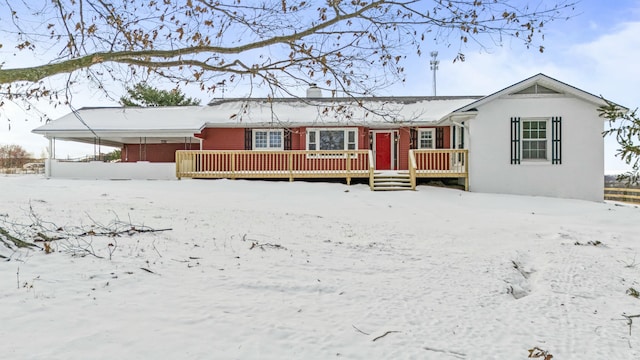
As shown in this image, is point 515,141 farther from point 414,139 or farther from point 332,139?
point 332,139

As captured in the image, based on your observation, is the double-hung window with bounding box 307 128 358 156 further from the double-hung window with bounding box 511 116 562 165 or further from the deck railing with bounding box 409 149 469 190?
the double-hung window with bounding box 511 116 562 165

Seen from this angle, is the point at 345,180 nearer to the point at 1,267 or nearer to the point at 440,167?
the point at 440,167

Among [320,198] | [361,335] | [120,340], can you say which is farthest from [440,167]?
[120,340]

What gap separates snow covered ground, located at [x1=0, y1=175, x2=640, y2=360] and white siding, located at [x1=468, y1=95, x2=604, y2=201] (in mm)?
6782

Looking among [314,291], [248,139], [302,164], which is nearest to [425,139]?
[302,164]

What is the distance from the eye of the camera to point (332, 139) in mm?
18484

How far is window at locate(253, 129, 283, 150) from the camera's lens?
1862cm

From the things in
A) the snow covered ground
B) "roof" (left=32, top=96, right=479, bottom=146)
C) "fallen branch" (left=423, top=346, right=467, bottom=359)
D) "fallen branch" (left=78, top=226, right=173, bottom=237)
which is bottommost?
"fallen branch" (left=423, top=346, right=467, bottom=359)

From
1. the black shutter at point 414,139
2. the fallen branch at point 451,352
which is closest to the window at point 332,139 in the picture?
the black shutter at point 414,139

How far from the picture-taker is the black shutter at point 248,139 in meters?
18.5

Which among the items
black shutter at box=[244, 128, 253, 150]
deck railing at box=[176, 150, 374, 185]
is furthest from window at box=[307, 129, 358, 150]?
black shutter at box=[244, 128, 253, 150]

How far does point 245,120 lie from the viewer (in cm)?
1798

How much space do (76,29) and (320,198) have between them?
8.38 m

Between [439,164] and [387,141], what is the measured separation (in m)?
4.07
